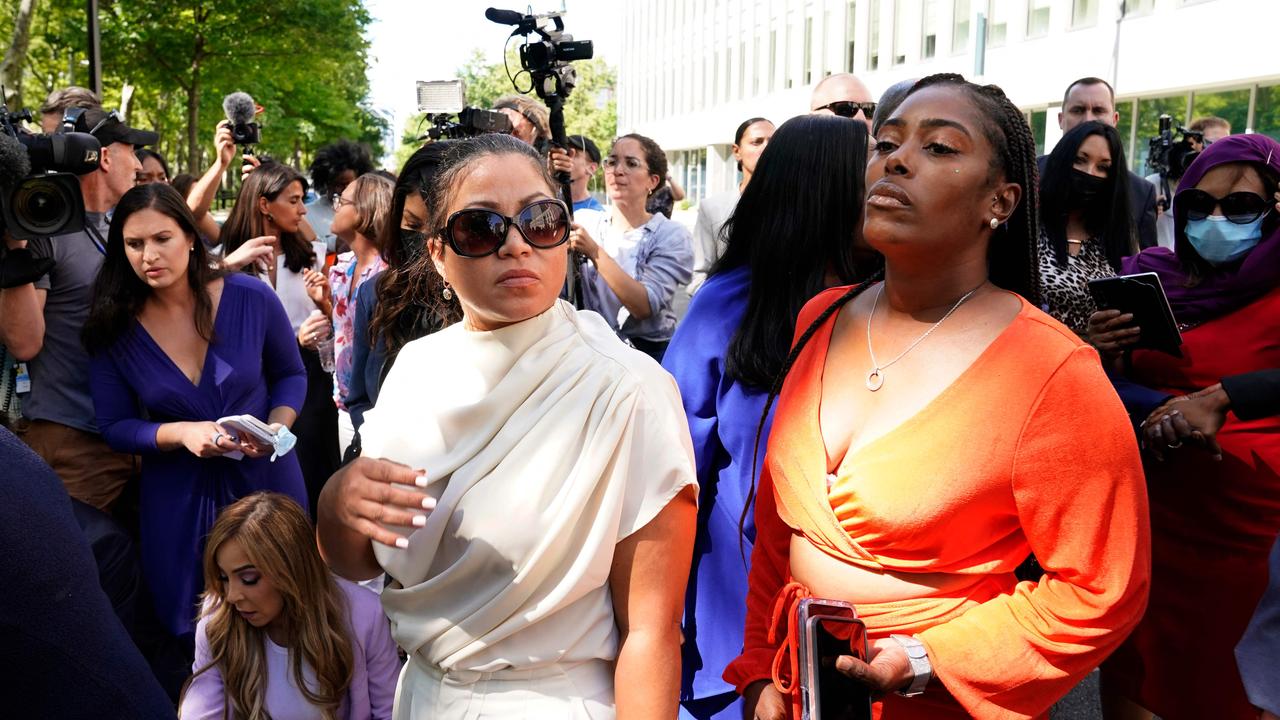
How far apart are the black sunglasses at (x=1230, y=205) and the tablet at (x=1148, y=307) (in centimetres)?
30

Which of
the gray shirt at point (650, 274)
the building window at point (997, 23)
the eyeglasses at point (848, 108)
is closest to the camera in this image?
the eyeglasses at point (848, 108)

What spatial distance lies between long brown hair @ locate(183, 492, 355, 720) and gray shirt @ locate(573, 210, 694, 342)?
108 inches

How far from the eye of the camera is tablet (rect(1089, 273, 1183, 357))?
A: 3.41 m

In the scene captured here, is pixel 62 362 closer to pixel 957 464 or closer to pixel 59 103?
pixel 59 103

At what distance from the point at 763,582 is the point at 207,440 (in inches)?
95.6

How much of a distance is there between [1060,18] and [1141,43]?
2788mm

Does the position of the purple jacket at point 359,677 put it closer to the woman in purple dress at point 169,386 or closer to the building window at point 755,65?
the woman in purple dress at point 169,386

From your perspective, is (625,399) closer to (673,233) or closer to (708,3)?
(673,233)

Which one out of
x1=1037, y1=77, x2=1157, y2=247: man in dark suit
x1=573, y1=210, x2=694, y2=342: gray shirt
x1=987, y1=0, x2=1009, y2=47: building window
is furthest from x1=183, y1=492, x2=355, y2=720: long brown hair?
x1=987, y1=0, x2=1009, y2=47: building window

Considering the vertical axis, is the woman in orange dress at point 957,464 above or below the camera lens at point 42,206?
below

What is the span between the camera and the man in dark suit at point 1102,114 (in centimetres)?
555

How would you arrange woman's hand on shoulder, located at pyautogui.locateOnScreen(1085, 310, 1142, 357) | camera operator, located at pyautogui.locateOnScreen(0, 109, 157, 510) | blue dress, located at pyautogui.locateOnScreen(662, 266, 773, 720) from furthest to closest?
camera operator, located at pyautogui.locateOnScreen(0, 109, 157, 510), woman's hand on shoulder, located at pyautogui.locateOnScreen(1085, 310, 1142, 357), blue dress, located at pyautogui.locateOnScreen(662, 266, 773, 720)

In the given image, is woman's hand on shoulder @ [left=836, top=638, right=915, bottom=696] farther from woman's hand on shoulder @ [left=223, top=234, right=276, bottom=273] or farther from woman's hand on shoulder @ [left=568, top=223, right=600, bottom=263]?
woman's hand on shoulder @ [left=223, top=234, right=276, bottom=273]

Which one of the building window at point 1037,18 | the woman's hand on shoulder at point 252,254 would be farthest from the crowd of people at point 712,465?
the building window at point 1037,18
